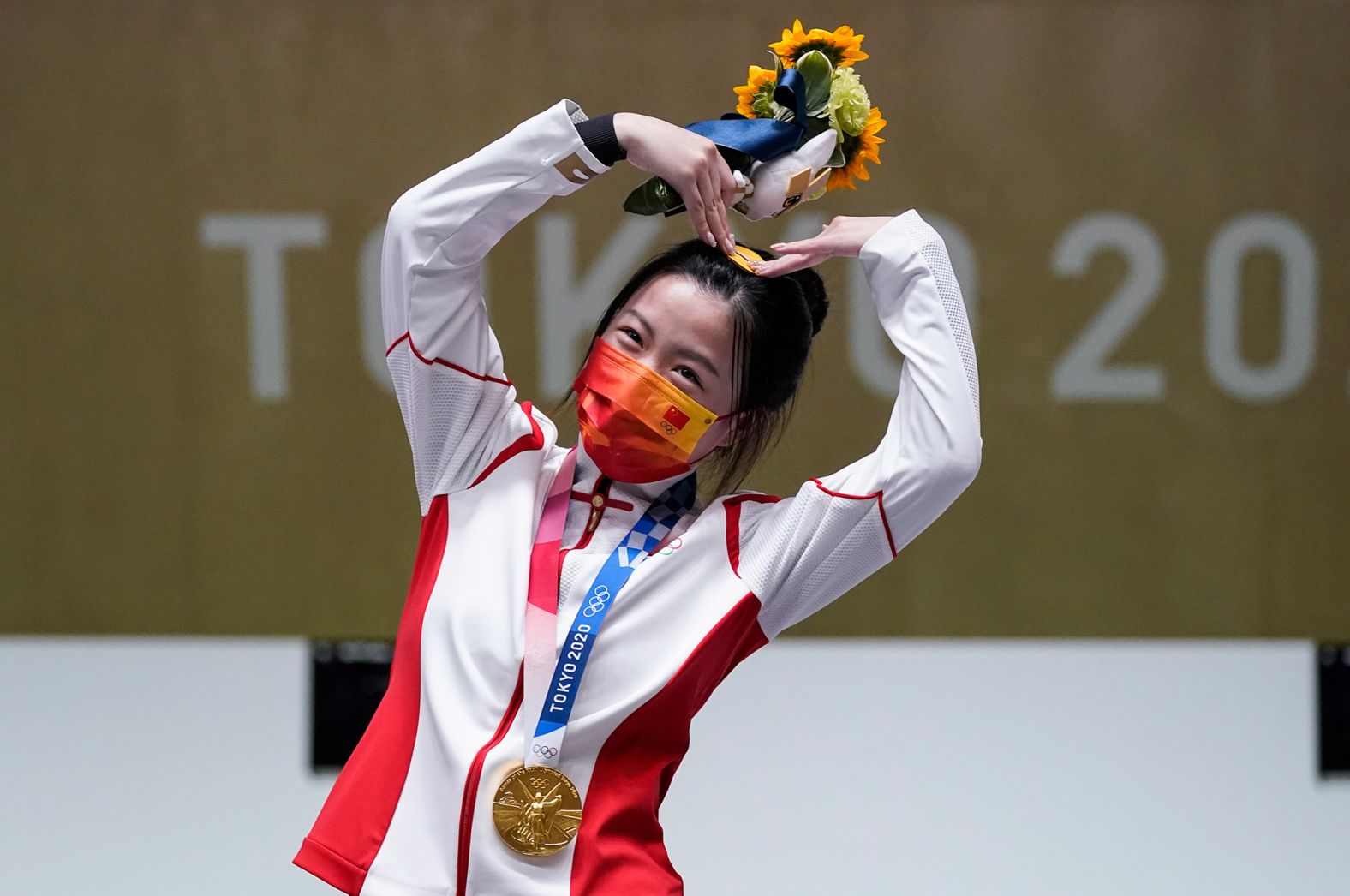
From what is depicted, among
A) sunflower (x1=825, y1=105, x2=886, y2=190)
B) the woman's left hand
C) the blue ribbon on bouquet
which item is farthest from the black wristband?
sunflower (x1=825, y1=105, x2=886, y2=190)

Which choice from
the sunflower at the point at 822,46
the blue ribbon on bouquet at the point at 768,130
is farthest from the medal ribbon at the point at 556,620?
the sunflower at the point at 822,46

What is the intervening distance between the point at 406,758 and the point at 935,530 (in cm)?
220

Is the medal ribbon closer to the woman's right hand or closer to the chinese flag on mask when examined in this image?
the chinese flag on mask

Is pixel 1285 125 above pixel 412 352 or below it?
above

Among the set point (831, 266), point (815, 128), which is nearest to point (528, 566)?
point (815, 128)

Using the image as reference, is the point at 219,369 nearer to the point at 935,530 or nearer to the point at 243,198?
the point at 243,198

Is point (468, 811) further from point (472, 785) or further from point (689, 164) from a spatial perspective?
point (689, 164)

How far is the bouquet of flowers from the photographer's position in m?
1.75

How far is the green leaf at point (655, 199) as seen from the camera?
1.80m

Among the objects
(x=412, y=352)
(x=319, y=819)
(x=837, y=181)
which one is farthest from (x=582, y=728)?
(x=837, y=181)

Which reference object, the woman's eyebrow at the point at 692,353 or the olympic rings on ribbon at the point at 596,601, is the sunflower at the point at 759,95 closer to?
the woman's eyebrow at the point at 692,353

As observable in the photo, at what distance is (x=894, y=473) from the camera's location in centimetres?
167

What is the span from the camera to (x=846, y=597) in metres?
3.65

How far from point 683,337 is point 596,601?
1.12 feet
